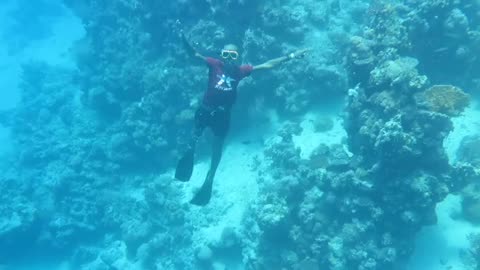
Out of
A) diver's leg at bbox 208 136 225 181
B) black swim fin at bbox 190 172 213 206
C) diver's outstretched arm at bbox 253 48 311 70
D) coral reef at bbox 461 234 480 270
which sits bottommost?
Answer: coral reef at bbox 461 234 480 270

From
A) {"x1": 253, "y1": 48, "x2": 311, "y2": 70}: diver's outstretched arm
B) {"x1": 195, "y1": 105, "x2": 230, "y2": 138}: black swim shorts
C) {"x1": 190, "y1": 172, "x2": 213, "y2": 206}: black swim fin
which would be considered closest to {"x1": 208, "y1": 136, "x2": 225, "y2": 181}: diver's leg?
{"x1": 190, "y1": 172, "x2": 213, "y2": 206}: black swim fin

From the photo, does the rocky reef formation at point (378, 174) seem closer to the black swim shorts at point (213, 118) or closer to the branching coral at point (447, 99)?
the branching coral at point (447, 99)

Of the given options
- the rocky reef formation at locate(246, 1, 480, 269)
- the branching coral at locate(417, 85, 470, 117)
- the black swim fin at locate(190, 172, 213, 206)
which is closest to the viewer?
the rocky reef formation at locate(246, 1, 480, 269)

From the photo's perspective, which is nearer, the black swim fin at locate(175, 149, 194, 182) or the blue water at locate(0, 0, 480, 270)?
the blue water at locate(0, 0, 480, 270)

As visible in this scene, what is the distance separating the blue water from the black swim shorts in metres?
1.86

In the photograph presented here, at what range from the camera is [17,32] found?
35125 mm

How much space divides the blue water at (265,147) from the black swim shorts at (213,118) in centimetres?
186

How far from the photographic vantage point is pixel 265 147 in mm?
14336

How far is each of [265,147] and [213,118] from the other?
4.84m

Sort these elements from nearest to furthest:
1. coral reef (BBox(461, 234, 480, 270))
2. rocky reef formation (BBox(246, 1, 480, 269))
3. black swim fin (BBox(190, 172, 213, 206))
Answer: rocky reef formation (BBox(246, 1, 480, 269)), coral reef (BBox(461, 234, 480, 270)), black swim fin (BBox(190, 172, 213, 206))

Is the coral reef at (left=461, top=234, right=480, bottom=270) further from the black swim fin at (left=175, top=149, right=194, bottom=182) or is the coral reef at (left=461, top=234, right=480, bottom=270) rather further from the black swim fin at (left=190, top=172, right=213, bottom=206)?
the black swim fin at (left=175, top=149, right=194, bottom=182)

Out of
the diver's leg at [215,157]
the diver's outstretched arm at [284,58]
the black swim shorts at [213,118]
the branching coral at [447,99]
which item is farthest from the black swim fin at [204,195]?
the branching coral at [447,99]

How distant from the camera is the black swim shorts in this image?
9820 mm

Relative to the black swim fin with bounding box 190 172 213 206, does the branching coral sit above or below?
above
